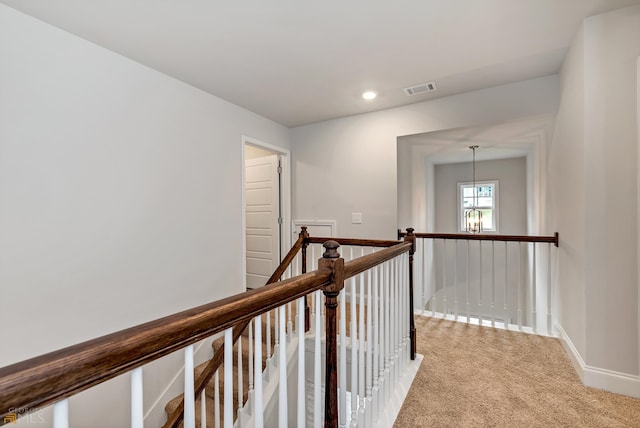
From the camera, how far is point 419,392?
2006mm

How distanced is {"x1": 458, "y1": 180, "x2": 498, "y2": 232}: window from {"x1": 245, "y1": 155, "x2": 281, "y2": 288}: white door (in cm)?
419

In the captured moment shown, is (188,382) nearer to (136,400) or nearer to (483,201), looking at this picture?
(136,400)

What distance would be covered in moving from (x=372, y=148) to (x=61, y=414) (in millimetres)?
3563

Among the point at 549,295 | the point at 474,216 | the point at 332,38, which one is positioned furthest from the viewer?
the point at 474,216

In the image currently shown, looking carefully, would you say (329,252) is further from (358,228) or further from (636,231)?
(358,228)

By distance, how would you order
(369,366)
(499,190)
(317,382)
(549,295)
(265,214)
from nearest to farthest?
(317,382), (369,366), (549,295), (265,214), (499,190)

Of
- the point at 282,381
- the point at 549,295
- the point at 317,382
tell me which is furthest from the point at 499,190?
the point at 282,381

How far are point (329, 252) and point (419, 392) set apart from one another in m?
1.44

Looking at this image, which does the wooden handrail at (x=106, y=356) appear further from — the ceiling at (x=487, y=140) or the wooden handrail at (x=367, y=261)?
the ceiling at (x=487, y=140)

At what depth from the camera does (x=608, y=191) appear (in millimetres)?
1940

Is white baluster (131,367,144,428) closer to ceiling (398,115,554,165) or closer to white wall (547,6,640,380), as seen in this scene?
white wall (547,6,640,380)

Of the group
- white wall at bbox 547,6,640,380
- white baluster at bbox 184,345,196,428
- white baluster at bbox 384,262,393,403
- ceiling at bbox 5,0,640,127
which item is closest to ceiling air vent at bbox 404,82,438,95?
ceiling at bbox 5,0,640,127

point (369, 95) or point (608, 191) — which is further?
point (369, 95)

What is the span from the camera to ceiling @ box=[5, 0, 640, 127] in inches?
73.9
